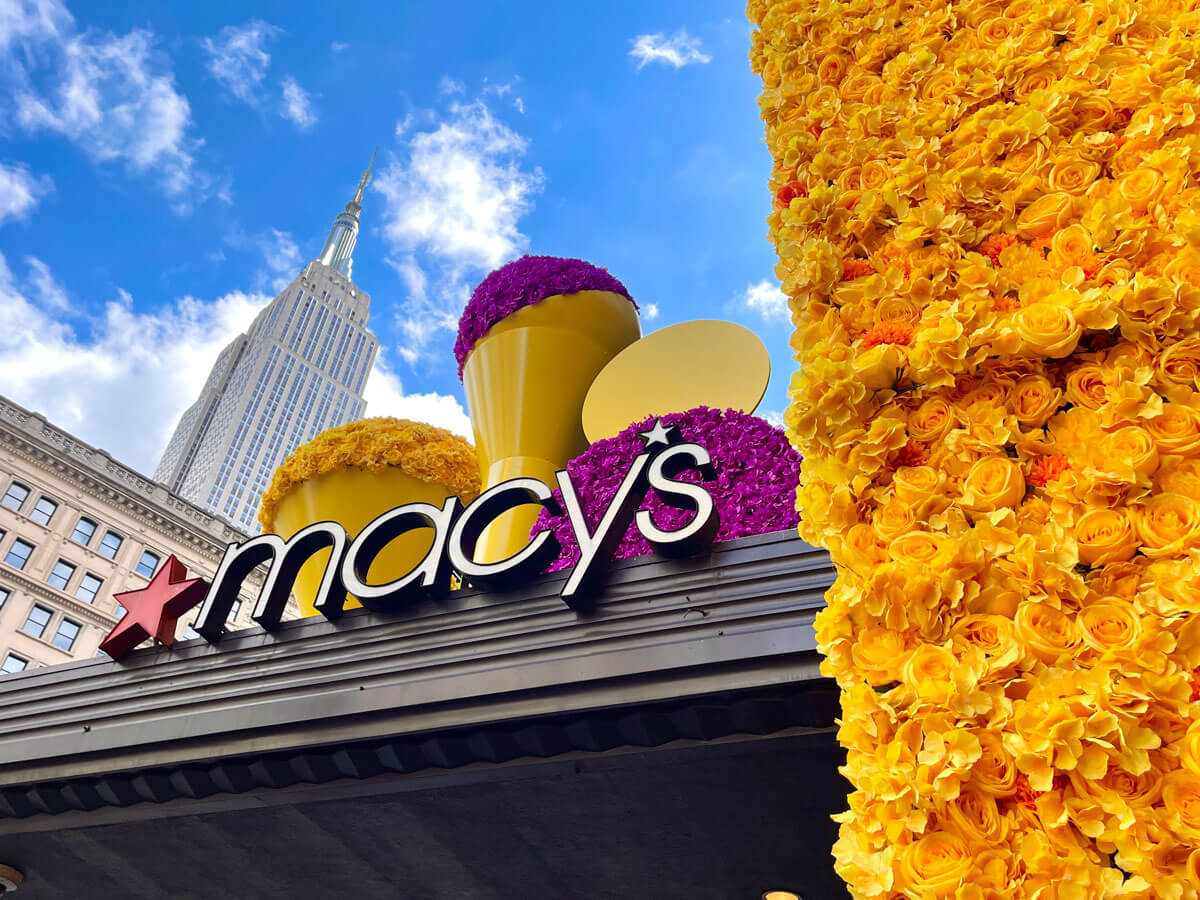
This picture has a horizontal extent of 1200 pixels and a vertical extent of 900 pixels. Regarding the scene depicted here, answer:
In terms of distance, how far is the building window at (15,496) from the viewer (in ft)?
150

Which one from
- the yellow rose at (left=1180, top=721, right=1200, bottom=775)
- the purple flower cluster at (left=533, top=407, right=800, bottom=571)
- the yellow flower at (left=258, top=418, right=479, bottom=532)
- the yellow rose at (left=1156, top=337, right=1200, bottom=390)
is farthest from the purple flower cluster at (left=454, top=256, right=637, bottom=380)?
the yellow rose at (left=1180, top=721, right=1200, bottom=775)

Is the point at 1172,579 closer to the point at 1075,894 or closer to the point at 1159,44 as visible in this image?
the point at 1075,894

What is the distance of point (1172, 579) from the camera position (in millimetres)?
2186

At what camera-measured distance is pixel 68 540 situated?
4753 cm

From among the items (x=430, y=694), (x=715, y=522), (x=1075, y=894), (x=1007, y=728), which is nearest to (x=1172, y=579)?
(x=1007, y=728)

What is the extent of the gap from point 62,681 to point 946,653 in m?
6.69

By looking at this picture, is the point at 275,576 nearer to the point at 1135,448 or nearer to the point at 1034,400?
the point at 1034,400

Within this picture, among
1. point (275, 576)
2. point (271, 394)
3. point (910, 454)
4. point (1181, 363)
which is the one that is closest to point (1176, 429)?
point (1181, 363)

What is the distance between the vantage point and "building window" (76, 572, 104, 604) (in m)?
47.5

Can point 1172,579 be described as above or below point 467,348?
below

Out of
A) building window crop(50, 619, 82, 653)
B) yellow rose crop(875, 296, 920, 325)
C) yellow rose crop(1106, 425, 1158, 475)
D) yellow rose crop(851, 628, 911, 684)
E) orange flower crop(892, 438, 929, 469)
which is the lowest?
yellow rose crop(851, 628, 911, 684)

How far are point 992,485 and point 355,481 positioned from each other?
23.6 ft

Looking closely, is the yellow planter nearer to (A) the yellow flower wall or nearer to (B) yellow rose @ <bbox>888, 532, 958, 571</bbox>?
(A) the yellow flower wall

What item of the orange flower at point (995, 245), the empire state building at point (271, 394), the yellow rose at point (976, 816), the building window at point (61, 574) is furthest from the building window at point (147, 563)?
the empire state building at point (271, 394)
